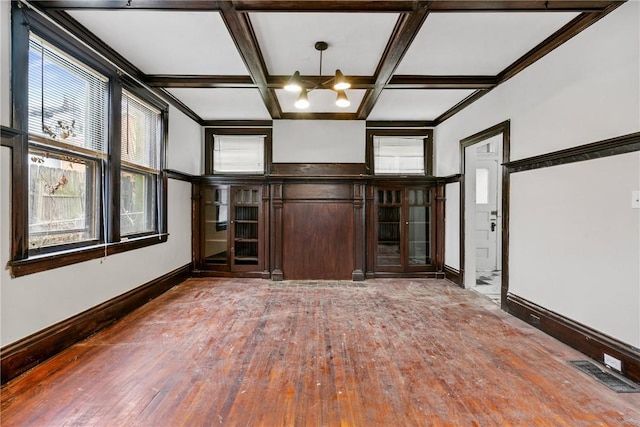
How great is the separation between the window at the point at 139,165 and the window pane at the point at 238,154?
4.90 feet

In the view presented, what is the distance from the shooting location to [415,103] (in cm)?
484

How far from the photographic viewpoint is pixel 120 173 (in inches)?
140

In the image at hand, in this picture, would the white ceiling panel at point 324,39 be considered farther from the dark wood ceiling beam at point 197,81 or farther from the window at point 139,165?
the window at point 139,165

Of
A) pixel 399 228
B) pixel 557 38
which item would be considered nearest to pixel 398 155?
pixel 399 228

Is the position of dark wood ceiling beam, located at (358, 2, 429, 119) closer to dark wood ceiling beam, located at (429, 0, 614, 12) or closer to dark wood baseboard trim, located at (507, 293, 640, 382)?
dark wood ceiling beam, located at (429, 0, 614, 12)

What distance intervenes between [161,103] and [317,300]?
3.44 meters

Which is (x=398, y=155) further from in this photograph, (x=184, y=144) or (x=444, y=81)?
(x=184, y=144)

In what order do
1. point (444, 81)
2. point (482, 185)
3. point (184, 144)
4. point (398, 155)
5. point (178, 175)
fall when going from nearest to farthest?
point (444, 81), point (178, 175), point (184, 144), point (398, 155), point (482, 185)

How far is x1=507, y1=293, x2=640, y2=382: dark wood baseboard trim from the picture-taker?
233 centimetres

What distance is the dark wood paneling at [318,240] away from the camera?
5457 mm

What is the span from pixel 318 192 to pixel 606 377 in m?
4.06

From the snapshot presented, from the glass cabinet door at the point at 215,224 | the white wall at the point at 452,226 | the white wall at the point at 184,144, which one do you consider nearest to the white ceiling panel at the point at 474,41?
the white wall at the point at 452,226

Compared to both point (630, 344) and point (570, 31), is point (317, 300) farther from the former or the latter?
point (570, 31)

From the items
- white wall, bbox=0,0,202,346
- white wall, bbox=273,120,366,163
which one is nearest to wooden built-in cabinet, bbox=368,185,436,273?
white wall, bbox=273,120,366,163
